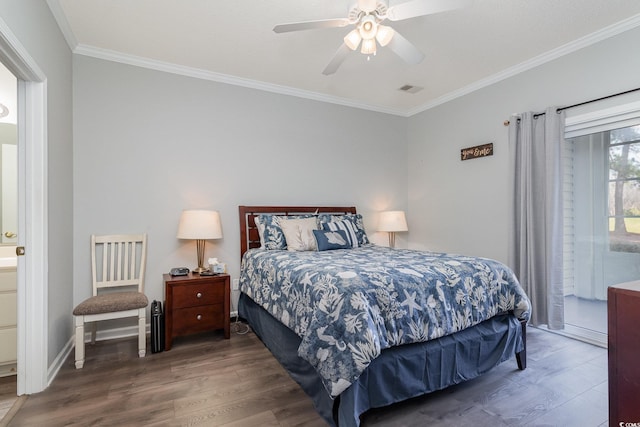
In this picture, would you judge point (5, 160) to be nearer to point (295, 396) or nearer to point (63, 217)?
point (63, 217)

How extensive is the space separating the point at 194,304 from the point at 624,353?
280 cm

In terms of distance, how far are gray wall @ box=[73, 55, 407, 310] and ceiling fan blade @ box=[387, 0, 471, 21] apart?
2125mm

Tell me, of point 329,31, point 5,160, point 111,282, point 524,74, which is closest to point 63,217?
point 111,282

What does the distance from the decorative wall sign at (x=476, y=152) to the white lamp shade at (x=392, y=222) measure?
42.3 inches

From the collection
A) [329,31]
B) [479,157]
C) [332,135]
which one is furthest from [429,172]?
[329,31]

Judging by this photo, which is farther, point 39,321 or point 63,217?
point 63,217

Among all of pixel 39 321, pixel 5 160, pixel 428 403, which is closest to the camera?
pixel 428 403

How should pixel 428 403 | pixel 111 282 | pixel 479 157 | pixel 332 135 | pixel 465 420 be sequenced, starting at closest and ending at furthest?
pixel 465 420, pixel 428 403, pixel 111 282, pixel 479 157, pixel 332 135

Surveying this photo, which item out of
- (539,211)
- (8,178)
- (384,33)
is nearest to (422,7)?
(384,33)

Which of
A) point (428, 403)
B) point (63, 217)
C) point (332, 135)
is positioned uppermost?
point (332, 135)

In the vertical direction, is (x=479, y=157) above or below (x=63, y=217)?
above

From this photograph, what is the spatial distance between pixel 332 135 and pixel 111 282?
295cm

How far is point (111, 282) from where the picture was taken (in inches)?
115

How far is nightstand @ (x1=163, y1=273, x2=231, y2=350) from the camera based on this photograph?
109 inches
